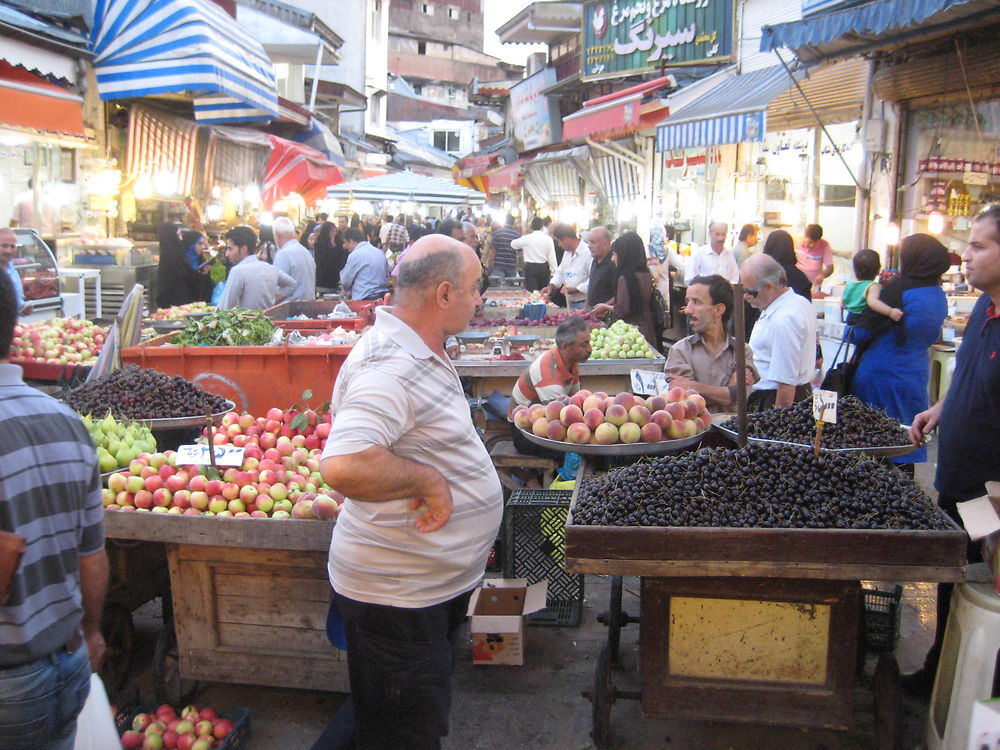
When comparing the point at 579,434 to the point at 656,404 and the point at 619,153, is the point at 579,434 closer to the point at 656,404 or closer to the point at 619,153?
the point at 656,404

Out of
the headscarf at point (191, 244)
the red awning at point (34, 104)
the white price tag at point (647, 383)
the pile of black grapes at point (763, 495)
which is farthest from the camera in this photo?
the headscarf at point (191, 244)

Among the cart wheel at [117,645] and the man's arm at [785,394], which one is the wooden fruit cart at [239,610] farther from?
the man's arm at [785,394]

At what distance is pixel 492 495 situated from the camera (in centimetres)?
270

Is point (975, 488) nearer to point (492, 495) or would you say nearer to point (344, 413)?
point (492, 495)

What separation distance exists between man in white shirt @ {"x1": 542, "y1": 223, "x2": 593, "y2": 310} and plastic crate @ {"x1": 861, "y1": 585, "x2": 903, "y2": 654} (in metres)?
7.24

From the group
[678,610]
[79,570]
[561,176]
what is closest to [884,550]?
[678,610]

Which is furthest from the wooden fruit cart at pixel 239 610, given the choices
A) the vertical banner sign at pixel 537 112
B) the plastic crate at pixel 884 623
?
the vertical banner sign at pixel 537 112

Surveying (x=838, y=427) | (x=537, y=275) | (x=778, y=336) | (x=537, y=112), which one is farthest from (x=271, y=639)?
(x=537, y=112)

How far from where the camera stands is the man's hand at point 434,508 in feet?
8.07

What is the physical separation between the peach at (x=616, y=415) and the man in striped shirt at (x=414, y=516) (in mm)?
1320

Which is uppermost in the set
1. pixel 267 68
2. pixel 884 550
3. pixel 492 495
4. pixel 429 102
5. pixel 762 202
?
pixel 429 102

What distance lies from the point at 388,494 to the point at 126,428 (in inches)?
110

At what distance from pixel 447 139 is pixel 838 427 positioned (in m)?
59.3

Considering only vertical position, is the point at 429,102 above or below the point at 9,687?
above
